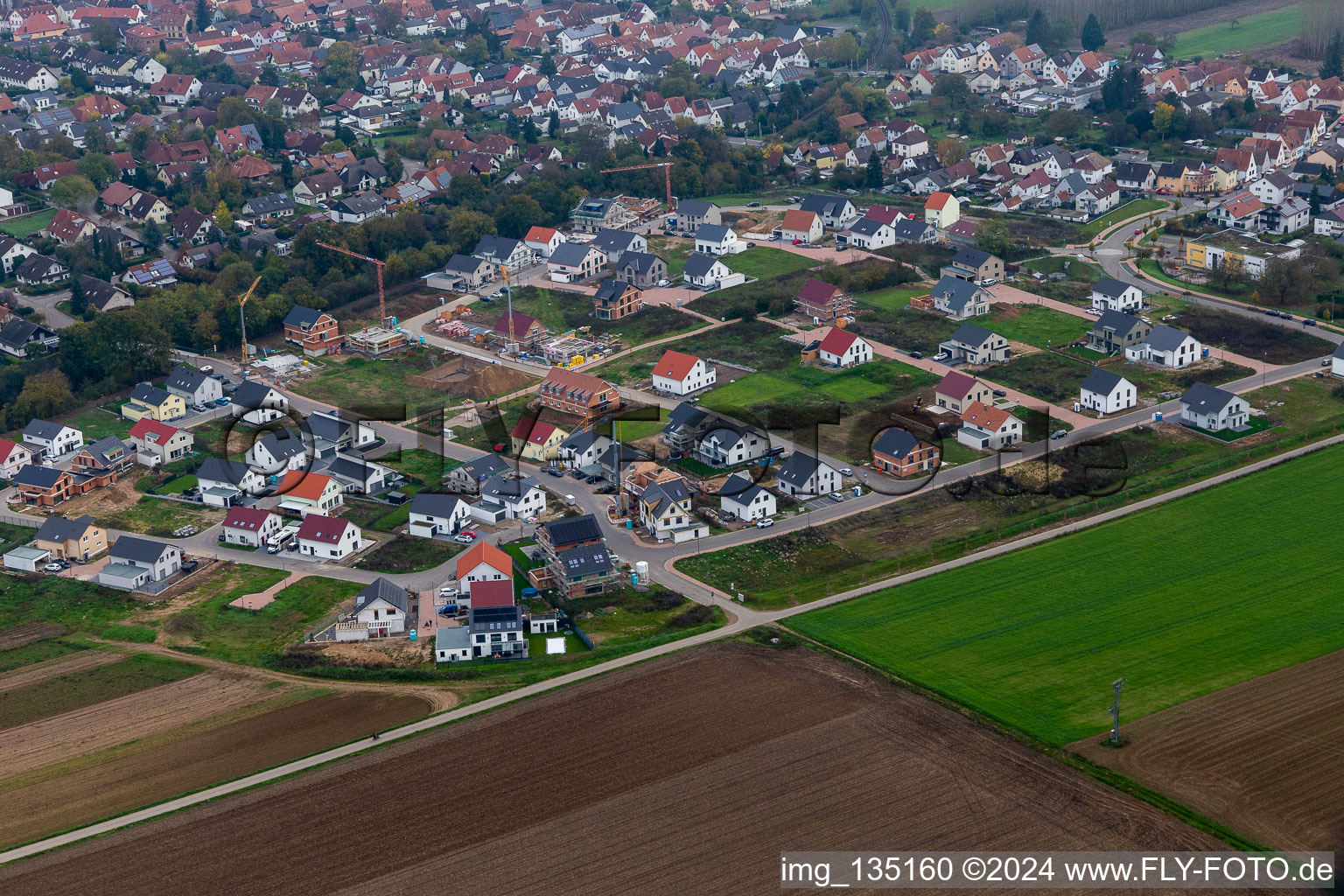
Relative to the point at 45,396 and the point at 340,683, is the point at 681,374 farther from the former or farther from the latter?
the point at 45,396

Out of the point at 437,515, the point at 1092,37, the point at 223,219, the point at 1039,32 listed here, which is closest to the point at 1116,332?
the point at 437,515

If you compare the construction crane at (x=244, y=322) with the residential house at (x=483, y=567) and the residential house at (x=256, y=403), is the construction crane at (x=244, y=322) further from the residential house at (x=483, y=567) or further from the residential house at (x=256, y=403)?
the residential house at (x=483, y=567)

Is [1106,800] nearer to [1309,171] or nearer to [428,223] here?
[428,223]

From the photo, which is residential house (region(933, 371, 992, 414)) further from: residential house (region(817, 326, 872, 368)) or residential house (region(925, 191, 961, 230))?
residential house (region(925, 191, 961, 230))

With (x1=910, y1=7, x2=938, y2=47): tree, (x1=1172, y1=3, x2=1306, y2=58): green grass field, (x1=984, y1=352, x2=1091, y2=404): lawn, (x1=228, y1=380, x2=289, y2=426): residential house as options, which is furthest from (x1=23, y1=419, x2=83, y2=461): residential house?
(x1=1172, y1=3, x2=1306, y2=58): green grass field

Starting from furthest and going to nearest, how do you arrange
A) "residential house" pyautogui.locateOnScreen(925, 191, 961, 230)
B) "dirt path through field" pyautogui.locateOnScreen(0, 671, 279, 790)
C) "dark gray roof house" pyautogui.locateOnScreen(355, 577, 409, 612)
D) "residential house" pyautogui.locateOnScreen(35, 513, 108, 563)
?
"residential house" pyautogui.locateOnScreen(925, 191, 961, 230) < "residential house" pyautogui.locateOnScreen(35, 513, 108, 563) < "dark gray roof house" pyautogui.locateOnScreen(355, 577, 409, 612) < "dirt path through field" pyautogui.locateOnScreen(0, 671, 279, 790)

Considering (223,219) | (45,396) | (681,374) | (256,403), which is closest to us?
(45,396)
